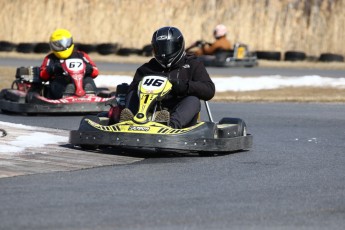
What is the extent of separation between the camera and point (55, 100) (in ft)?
47.8

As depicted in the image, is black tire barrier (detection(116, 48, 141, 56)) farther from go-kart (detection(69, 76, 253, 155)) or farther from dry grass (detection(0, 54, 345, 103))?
go-kart (detection(69, 76, 253, 155))

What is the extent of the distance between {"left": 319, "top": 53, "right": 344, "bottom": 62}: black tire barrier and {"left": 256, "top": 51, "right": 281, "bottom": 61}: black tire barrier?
1.23 meters

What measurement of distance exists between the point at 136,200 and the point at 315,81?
14.7 m

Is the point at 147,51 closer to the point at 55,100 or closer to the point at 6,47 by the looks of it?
the point at 6,47

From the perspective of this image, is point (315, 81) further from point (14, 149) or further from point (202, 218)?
point (202, 218)

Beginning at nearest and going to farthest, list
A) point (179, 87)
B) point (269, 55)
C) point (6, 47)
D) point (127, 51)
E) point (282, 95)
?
point (179, 87), point (282, 95), point (269, 55), point (127, 51), point (6, 47)

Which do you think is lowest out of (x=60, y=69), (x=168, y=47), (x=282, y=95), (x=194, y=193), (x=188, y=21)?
(x=282, y=95)

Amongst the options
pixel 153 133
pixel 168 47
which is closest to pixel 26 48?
pixel 168 47

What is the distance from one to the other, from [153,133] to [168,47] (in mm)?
1298

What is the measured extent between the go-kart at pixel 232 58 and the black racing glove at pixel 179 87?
55.6ft

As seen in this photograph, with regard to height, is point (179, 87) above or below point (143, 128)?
above

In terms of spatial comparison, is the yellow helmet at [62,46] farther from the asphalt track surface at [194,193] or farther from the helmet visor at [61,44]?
the asphalt track surface at [194,193]

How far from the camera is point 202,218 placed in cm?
602

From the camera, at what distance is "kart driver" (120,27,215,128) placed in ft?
31.9
